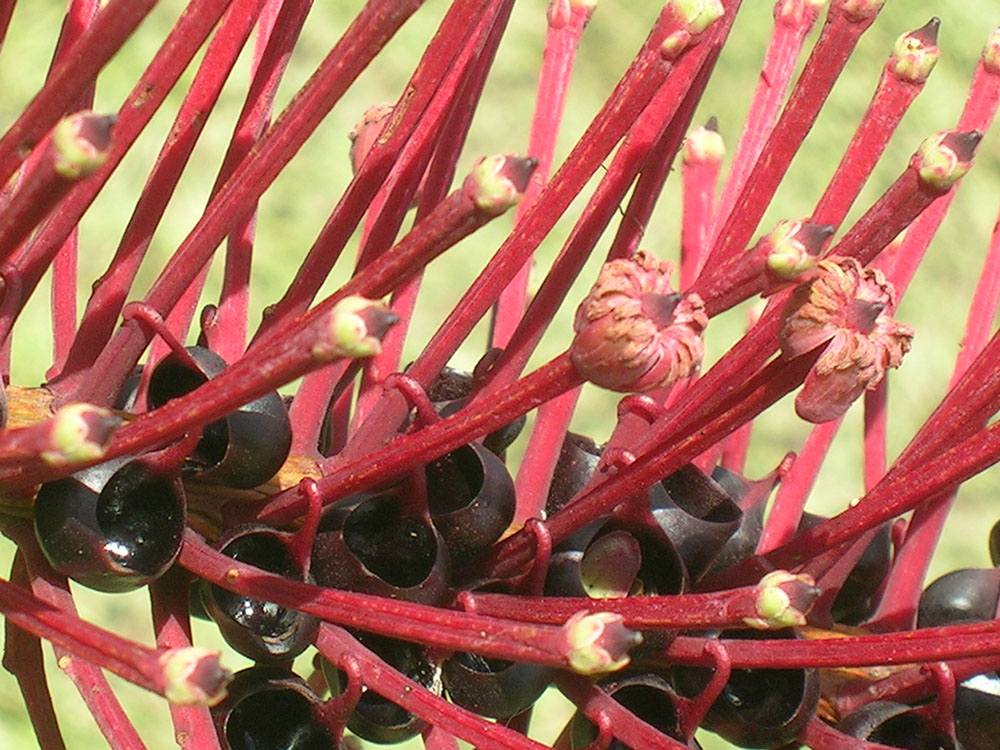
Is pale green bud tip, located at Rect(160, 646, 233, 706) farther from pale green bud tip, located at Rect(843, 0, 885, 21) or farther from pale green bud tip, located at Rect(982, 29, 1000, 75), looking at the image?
pale green bud tip, located at Rect(982, 29, 1000, 75)

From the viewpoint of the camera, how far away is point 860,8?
525 mm

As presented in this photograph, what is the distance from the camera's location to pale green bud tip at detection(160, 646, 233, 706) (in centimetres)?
37

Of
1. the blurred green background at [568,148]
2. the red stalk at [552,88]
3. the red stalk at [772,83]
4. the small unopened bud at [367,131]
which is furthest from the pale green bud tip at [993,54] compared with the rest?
the blurred green background at [568,148]

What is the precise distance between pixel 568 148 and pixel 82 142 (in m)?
0.91

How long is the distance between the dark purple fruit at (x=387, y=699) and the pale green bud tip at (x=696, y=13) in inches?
10.3

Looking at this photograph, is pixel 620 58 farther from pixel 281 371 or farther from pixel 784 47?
pixel 281 371

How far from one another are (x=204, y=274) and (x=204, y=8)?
194 millimetres

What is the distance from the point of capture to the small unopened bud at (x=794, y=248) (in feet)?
1.49

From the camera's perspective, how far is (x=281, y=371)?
1.25 feet

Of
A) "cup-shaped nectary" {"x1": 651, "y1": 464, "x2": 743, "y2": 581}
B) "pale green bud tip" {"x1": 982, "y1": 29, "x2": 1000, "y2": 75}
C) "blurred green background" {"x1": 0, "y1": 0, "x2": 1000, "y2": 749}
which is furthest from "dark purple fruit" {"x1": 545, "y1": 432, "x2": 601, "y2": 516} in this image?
"blurred green background" {"x1": 0, "y1": 0, "x2": 1000, "y2": 749}

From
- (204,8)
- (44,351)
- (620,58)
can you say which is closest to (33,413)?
(204,8)

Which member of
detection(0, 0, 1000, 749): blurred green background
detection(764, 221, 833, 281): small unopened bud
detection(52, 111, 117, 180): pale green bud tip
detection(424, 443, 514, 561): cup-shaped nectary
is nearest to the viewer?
detection(52, 111, 117, 180): pale green bud tip

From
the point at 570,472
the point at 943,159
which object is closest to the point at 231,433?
the point at 570,472

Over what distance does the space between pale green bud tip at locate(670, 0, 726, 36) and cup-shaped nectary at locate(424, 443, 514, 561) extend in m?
0.18
